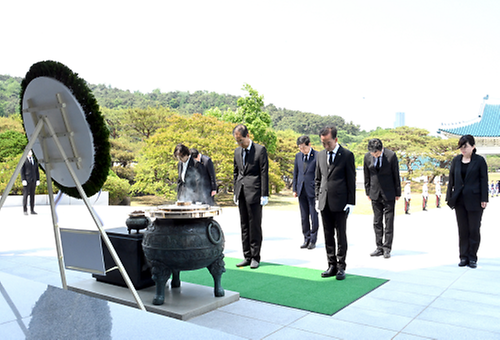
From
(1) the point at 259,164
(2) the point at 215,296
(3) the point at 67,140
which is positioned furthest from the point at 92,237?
(1) the point at 259,164

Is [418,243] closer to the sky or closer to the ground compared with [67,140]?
closer to the ground

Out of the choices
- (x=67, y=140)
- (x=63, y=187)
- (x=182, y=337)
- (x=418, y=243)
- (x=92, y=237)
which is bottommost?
(x=418, y=243)

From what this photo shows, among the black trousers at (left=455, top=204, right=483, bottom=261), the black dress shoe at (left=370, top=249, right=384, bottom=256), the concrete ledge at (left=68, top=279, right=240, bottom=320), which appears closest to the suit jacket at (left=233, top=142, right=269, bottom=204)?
the concrete ledge at (left=68, top=279, right=240, bottom=320)

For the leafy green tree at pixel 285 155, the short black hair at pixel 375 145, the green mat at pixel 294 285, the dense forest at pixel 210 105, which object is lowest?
the green mat at pixel 294 285

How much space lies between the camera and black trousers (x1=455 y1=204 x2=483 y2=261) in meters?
5.26

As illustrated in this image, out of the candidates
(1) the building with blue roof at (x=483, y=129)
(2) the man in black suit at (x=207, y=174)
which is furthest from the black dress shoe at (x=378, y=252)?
(1) the building with blue roof at (x=483, y=129)

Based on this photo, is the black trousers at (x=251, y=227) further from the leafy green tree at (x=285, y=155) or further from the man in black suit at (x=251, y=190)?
the leafy green tree at (x=285, y=155)

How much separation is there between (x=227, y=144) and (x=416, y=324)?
607 inches

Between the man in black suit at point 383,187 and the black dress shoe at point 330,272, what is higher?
the man in black suit at point 383,187

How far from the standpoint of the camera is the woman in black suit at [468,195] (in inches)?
205

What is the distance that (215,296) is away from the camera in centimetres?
390

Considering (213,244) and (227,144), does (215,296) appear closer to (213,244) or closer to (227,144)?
(213,244)

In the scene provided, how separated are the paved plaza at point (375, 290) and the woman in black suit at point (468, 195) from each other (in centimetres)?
31

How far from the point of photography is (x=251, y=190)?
5152 mm
